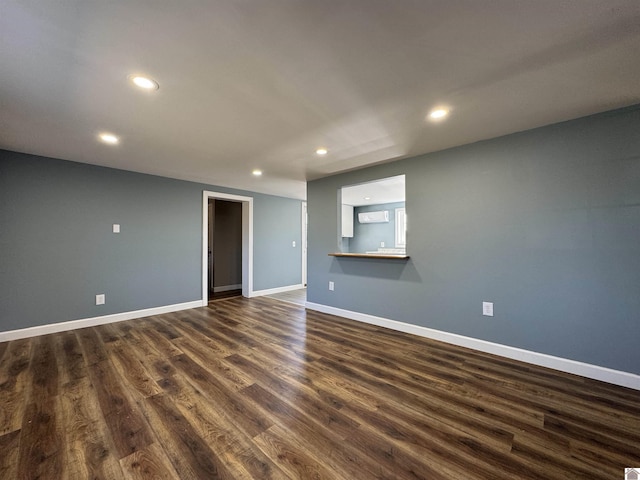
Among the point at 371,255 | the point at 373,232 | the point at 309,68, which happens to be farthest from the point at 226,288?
the point at 309,68

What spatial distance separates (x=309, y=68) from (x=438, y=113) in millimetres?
1177

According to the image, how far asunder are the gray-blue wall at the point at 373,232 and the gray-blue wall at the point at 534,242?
3.12 meters

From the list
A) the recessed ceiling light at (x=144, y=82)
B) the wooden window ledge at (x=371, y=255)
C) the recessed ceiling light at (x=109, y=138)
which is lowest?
the wooden window ledge at (x=371, y=255)

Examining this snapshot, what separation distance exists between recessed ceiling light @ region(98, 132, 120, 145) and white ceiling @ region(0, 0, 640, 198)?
92 millimetres

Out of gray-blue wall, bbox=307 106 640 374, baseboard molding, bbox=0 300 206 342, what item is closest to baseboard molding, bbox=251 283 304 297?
baseboard molding, bbox=0 300 206 342

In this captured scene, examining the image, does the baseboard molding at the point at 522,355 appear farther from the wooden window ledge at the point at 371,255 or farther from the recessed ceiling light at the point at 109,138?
the recessed ceiling light at the point at 109,138

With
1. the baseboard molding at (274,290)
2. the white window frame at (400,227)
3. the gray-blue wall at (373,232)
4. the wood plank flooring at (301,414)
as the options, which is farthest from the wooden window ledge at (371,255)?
the gray-blue wall at (373,232)

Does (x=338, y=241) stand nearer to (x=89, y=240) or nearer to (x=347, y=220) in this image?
(x=347, y=220)

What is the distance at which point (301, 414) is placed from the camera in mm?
1716

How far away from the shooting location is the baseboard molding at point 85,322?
10.1 feet

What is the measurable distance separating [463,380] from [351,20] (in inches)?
103

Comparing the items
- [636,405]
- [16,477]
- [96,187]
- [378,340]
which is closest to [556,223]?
[636,405]

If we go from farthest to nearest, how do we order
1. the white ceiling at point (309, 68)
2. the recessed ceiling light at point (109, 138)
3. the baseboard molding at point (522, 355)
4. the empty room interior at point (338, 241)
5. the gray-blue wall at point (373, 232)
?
the gray-blue wall at point (373, 232), the recessed ceiling light at point (109, 138), the baseboard molding at point (522, 355), the empty room interior at point (338, 241), the white ceiling at point (309, 68)

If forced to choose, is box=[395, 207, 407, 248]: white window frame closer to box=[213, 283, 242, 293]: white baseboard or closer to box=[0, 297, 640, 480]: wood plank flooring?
box=[0, 297, 640, 480]: wood plank flooring
